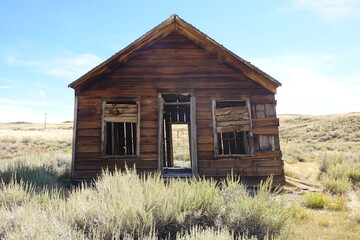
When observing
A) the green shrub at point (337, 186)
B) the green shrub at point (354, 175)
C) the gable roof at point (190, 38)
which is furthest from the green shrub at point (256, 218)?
the green shrub at point (354, 175)

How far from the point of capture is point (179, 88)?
25.8 ft

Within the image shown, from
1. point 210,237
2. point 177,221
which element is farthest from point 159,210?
point 210,237

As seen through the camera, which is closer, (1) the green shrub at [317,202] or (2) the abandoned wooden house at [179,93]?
(1) the green shrub at [317,202]

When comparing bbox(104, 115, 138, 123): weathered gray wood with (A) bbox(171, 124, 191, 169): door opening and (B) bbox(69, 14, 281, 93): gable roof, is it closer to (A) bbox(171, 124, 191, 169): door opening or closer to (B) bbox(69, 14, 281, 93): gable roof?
(B) bbox(69, 14, 281, 93): gable roof

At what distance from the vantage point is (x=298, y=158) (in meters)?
16.0

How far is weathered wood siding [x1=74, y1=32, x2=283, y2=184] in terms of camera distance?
7.57 meters

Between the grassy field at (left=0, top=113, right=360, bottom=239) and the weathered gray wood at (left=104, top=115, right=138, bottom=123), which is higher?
the weathered gray wood at (left=104, top=115, right=138, bottom=123)

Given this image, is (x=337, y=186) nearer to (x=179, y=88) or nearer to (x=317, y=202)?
(x=317, y=202)

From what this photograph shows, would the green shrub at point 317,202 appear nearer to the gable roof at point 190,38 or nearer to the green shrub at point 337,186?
the green shrub at point 337,186

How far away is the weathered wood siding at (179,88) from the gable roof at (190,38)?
0.53 feet

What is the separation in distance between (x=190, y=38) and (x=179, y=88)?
5.80 ft

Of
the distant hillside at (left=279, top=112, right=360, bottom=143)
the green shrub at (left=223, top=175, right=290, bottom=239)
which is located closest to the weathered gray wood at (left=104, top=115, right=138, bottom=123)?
the green shrub at (left=223, top=175, right=290, bottom=239)

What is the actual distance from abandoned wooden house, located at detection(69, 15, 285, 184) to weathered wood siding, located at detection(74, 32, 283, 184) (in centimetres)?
3

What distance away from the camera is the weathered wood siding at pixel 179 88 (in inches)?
298
